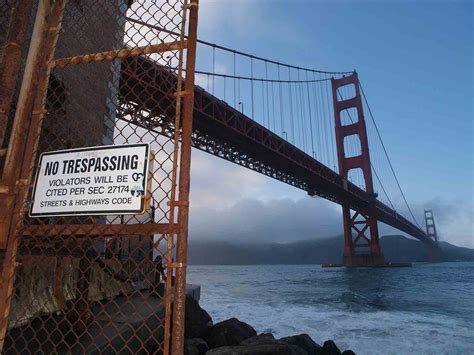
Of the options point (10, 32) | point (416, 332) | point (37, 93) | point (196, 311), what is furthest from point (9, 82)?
point (416, 332)

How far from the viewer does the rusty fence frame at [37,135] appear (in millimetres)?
1577

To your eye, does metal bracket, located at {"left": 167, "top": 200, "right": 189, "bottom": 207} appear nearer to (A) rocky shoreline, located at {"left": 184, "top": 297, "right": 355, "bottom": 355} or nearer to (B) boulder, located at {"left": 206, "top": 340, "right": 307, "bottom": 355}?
(B) boulder, located at {"left": 206, "top": 340, "right": 307, "bottom": 355}

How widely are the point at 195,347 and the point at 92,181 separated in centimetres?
457

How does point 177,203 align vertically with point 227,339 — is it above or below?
above

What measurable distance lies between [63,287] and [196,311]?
10.9ft

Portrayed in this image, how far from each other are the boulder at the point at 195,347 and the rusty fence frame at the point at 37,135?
3.94 m

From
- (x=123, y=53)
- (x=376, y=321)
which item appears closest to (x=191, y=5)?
(x=123, y=53)

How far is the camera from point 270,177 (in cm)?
3109

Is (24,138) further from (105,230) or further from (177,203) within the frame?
(177,203)

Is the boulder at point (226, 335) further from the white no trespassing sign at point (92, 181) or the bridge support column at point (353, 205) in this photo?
the bridge support column at point (353, 205)

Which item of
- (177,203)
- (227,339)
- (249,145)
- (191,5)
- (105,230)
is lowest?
(227,339)

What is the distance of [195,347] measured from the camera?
17.7 ft

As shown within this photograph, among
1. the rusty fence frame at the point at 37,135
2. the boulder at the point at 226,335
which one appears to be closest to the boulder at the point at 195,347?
the boulder at the point at 226,335

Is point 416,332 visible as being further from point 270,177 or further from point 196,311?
point 270,177
